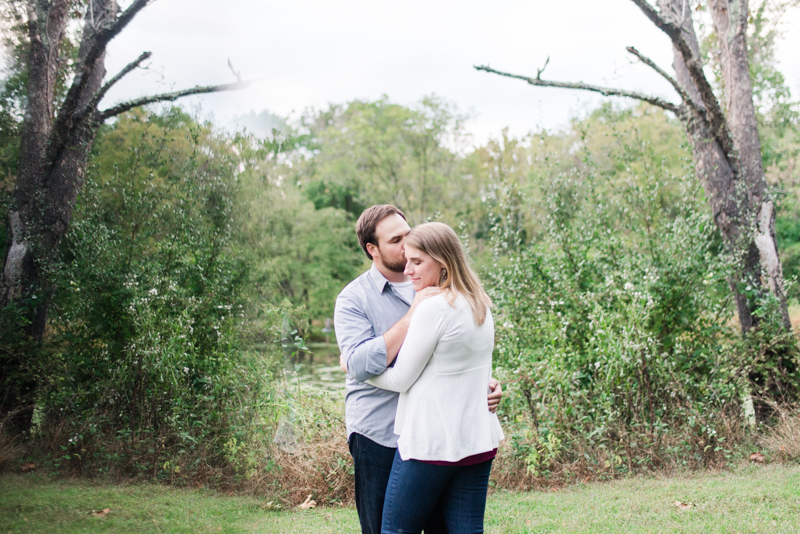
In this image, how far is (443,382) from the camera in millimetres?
1926

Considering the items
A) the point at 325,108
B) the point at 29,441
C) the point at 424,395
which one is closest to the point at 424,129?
the point at 325,108

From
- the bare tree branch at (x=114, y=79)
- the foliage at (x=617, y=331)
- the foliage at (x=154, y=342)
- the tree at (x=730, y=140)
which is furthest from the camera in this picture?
the bare tree branch at (x=114, y=79)

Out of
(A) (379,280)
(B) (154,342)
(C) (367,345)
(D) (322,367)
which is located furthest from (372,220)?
(D) (322,367)

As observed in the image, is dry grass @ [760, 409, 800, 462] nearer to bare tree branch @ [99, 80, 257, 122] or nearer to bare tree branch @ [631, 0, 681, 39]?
bare tree branch @ [631, 0, 681, 39]

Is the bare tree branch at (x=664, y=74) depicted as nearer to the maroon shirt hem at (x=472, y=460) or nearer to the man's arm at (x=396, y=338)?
the man's arm at (x=396, y=338)

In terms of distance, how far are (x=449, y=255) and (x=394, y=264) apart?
0.44 metres

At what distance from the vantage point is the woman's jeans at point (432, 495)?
6.30 feet

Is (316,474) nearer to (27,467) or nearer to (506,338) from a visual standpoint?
(506,338)

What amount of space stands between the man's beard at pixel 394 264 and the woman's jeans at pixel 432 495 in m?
0.74

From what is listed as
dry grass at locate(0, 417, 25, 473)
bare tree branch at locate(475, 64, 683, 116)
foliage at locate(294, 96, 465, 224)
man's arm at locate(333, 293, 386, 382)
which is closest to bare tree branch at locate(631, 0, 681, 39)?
bare tree branch at locate(475, 64, 683, 116)

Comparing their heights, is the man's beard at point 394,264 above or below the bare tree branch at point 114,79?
below

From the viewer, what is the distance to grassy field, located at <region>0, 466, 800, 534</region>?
158 inches

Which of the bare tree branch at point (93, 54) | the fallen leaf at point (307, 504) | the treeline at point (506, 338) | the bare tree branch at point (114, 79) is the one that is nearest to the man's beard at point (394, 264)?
the treeline at point (506, 338)

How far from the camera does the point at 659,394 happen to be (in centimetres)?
552
